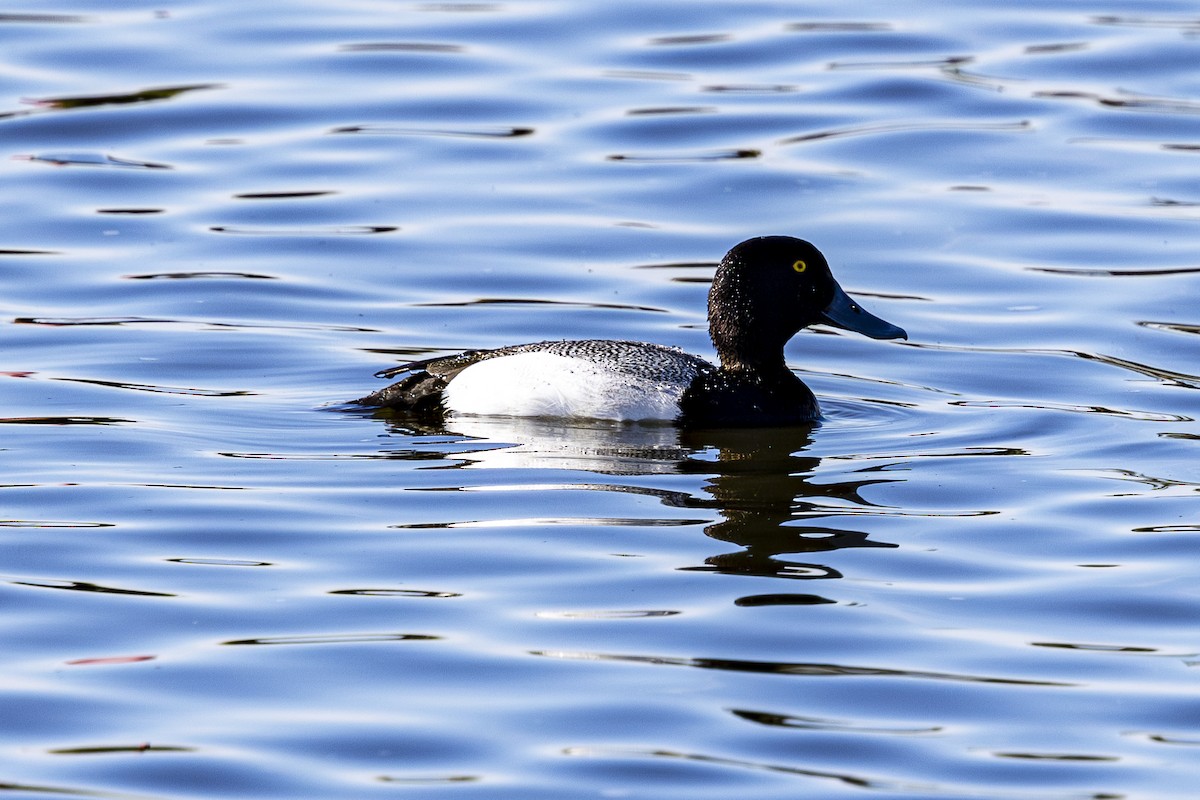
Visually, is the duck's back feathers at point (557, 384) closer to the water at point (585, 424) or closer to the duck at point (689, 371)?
the duck at point (689, 371)

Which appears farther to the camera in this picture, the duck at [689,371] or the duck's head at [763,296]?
the duck's head at [763,296]

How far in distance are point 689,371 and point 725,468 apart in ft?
3.53

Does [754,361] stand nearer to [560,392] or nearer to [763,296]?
[763,296]

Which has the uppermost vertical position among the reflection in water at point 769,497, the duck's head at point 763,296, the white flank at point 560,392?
the duck's head at point 763,296

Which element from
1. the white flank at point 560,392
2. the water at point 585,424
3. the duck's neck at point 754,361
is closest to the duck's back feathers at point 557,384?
the white flank at point 560,392

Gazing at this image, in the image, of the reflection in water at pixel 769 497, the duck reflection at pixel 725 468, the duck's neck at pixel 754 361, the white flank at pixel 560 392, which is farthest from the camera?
the duck's neck at pixel 754 361

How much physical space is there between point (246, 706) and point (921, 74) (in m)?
12.8

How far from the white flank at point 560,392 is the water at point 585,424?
93mm

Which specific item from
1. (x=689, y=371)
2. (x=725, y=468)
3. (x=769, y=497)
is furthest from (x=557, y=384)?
(x=769, y=497)

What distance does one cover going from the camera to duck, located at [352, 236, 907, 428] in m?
10.4

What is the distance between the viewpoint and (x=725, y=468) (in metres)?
9.58

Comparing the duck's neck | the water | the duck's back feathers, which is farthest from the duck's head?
the water

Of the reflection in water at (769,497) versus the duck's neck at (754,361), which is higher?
the duck's neck at (754,361)

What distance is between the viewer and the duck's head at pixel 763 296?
10.8m
